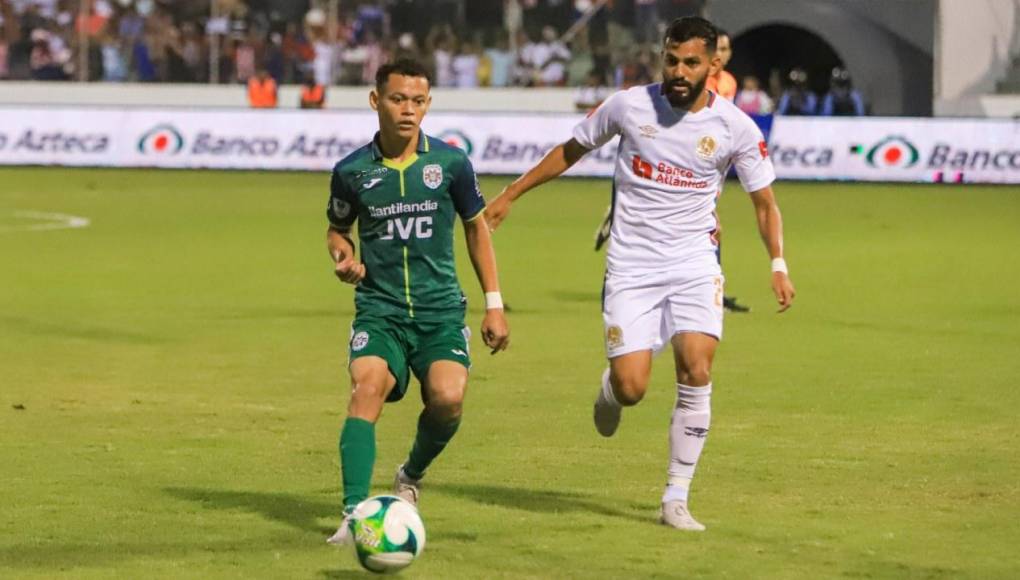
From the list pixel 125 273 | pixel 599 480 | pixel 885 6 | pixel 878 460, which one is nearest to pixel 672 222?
pixel 599 480

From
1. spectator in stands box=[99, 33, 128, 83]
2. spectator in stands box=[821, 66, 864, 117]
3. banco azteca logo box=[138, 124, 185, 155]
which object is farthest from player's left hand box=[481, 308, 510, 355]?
spectator in stands box=[99, 33, 128, 83]

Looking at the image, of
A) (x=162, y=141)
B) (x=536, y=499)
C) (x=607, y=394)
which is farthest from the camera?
(x=162, y=141)

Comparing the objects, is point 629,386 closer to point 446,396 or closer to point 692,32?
point 446,396

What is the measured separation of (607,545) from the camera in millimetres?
7699

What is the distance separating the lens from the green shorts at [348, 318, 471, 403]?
25.6 feet

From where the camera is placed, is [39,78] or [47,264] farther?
[39,78]

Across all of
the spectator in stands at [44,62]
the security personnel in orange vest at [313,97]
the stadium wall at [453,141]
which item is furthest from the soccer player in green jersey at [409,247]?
the spectator in stands at [44,62]

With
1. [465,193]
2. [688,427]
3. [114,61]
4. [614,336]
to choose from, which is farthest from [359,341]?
[114,61]

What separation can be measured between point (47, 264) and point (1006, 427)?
1184 cm

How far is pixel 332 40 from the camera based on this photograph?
40.9 m

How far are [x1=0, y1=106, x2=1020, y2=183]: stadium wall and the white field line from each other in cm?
659

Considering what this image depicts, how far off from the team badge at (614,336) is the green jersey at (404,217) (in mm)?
759

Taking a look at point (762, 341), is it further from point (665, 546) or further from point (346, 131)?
point (346, 131)

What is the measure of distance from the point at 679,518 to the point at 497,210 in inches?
57.8
